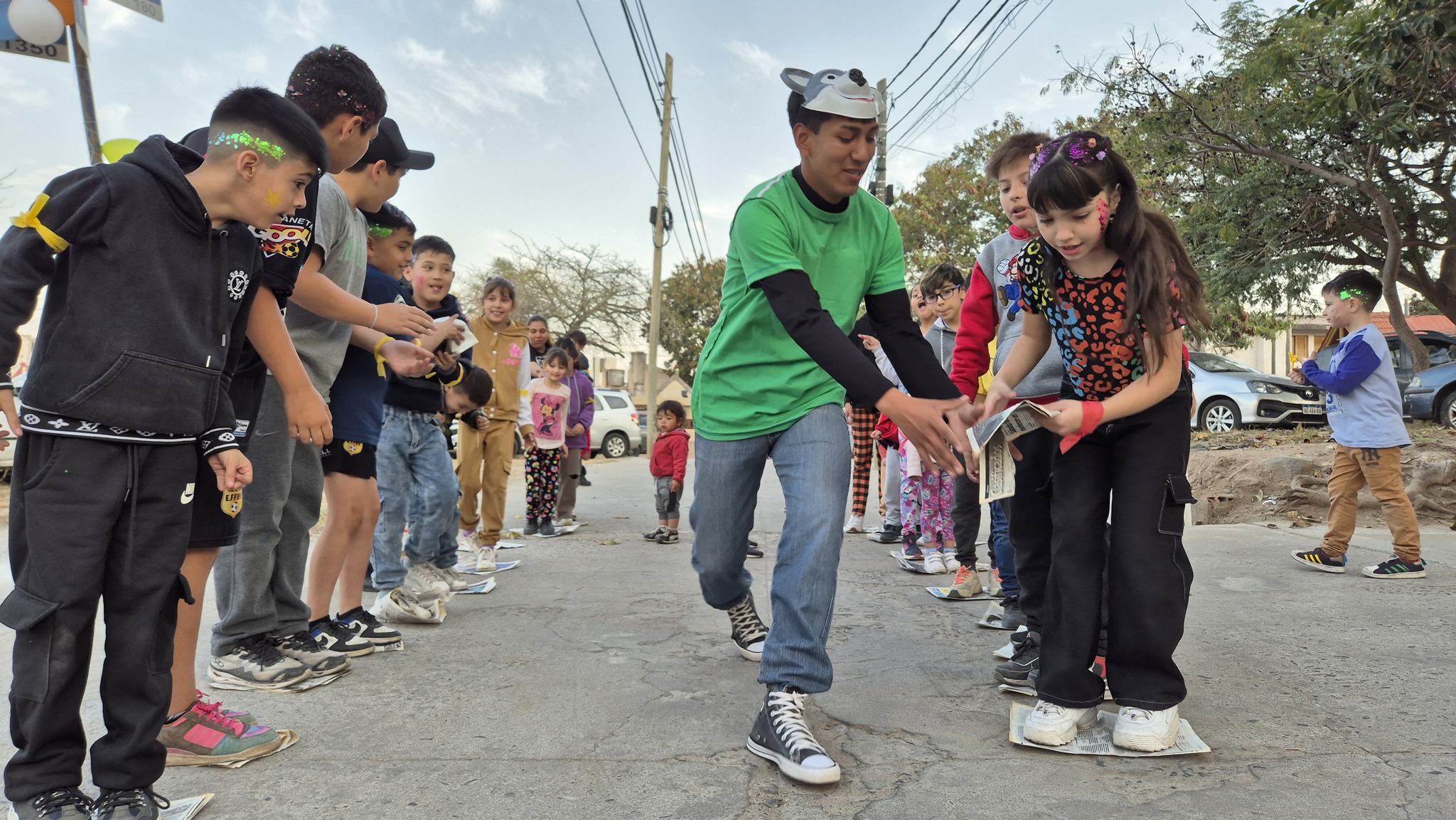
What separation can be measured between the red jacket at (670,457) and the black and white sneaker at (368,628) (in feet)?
12.2

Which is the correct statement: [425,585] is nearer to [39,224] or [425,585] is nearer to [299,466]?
[299,466]

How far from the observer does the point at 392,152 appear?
3584 millimetres

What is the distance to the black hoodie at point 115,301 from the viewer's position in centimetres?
193

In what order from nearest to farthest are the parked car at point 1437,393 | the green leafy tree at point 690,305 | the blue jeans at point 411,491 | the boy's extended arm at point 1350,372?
the blue jeans at point 411,491 < the boy's extended arm at point 1350,372 < the parked car at point 1437,393 < the green leafy tree at point 690,305

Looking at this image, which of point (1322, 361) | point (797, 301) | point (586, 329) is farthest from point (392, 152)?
point (586, 329)

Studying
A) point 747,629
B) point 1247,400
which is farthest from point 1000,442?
point 1247,400

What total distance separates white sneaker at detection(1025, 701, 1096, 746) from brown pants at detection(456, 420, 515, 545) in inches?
155

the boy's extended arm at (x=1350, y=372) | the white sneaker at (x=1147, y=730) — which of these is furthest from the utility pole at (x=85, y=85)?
the boy's extended arm at (x=1350, y=372)

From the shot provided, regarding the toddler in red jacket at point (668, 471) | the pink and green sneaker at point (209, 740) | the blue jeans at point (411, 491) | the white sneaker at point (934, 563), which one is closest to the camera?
the pink and green sneaker at point (209, 740)

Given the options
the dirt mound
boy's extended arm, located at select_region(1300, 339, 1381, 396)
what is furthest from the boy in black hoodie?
the dirt mound

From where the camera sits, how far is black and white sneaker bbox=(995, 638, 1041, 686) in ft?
10.4

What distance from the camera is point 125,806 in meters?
1.99

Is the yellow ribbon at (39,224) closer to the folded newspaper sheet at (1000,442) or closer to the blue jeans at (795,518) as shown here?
the blue jeans at (795,518)

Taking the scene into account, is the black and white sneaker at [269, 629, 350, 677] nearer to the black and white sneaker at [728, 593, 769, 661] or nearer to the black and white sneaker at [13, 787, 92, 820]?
the black and white sneaker at [13, 787, 92, 820]
